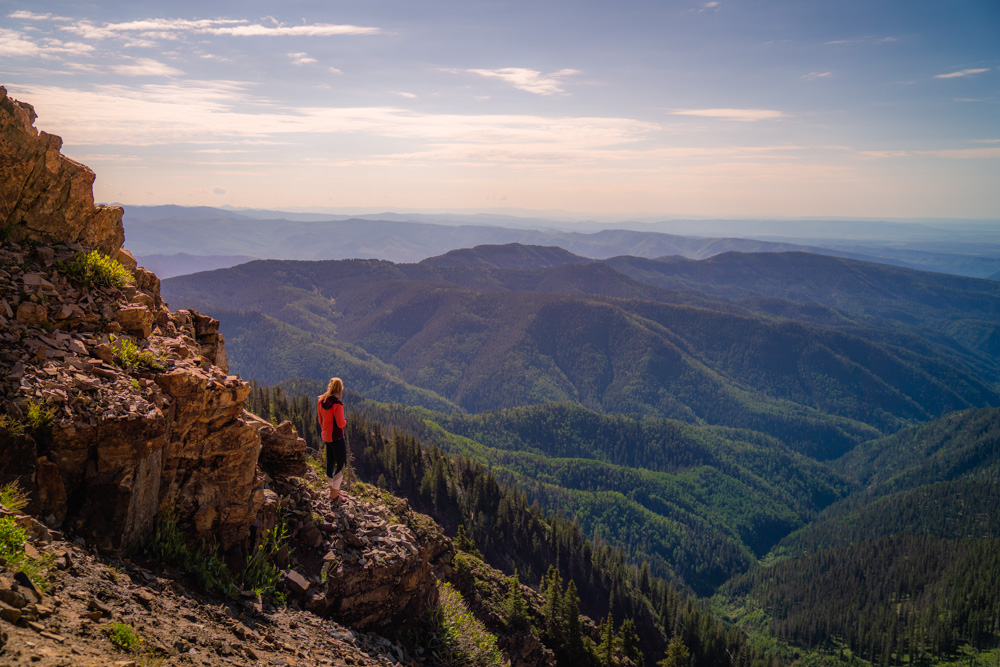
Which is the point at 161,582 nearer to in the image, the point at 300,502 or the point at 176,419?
the point at 176,419

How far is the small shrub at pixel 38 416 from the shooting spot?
1109 cm

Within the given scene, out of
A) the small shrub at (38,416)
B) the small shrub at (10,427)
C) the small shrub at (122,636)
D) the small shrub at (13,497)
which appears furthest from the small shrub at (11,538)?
the small shrub at (38,416)

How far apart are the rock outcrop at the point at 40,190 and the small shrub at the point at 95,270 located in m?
1.04

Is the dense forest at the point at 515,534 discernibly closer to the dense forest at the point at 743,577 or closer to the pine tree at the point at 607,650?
the dense forest at the point at 743,577

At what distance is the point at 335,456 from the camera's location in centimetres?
1922

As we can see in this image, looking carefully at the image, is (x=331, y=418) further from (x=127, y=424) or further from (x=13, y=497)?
(x=13, y=497)

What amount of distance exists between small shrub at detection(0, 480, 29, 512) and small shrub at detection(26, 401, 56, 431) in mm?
1173

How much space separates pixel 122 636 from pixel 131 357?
23.7 feet

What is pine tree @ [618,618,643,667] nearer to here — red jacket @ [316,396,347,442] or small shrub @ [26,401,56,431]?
red jacket @ [316,396,347,442]

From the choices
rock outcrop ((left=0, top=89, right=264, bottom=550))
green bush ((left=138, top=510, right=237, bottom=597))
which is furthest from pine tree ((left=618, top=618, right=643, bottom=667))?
rock outcrop ((left=0, top=89, right=264, bottom=550))

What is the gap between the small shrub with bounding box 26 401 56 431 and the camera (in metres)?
11.1

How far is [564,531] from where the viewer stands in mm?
97312

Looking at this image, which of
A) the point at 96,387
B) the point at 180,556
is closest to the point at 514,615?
the point at 180,556

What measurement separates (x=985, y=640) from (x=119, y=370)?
607 feet
